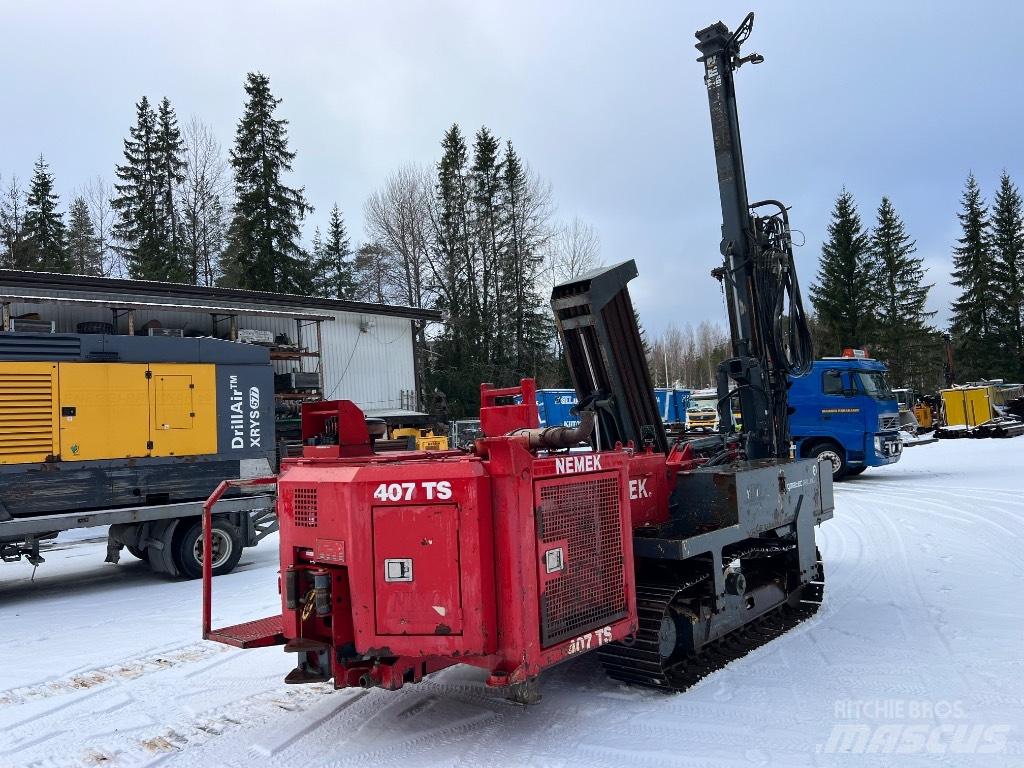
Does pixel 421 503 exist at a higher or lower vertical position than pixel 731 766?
higher

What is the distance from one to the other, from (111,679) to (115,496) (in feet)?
13.3

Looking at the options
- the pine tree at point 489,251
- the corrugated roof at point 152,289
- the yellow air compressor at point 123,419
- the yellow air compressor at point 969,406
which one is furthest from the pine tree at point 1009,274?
the yellow air compressor at point 123,419

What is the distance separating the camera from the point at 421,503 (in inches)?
152

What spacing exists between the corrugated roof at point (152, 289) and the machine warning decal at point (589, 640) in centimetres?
1688

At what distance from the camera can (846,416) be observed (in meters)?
16.3

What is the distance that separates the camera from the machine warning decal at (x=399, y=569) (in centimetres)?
388

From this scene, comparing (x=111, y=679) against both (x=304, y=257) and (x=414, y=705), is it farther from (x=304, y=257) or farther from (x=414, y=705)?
(x=304, y=257)

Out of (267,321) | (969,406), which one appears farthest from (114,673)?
(969,406)

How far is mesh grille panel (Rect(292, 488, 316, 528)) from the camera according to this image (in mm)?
4281

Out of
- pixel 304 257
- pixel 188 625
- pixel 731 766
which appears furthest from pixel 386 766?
pixel 304 257

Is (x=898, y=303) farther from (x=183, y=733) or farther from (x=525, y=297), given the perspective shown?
(x=183, y=733)

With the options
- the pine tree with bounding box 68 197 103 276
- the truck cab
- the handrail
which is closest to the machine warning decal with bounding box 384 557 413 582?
the handrail

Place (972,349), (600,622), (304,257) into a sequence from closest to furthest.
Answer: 1. (600,622)
2. (304,257)
3. (972,349)

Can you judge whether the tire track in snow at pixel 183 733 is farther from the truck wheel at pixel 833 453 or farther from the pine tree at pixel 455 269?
the pine tree at pixel 455 269
